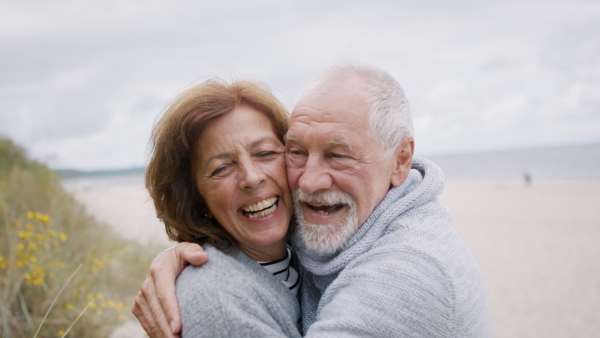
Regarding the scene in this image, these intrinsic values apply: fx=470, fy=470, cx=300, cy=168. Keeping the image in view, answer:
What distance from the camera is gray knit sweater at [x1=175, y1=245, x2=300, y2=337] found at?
6.05ft

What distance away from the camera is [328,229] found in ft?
7.84

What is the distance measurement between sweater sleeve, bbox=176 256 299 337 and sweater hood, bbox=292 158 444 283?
34 centimetres

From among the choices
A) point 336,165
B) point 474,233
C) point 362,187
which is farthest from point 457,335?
point 474,233

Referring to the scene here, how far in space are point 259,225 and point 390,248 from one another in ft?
2.57

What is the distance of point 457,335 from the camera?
1.89 m

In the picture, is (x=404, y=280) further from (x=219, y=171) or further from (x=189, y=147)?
(x=189, y=147)

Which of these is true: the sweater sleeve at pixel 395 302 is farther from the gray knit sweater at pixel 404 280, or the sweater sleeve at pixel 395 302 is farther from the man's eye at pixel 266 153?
the man's eye at pixel 266 153

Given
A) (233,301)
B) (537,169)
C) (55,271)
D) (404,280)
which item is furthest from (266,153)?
(537,169)

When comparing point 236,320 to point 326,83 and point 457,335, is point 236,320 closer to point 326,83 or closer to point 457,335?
point 457,335

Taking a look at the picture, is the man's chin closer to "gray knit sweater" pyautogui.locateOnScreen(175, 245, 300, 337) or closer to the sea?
"gray knit sweater" pyautogui.locateOnScreen(175, 245, 300, 337)

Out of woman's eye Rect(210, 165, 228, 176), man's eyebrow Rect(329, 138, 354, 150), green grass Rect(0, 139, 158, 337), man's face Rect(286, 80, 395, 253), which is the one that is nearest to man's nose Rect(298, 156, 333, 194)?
man's face Rect(286, 80, 395, 253)

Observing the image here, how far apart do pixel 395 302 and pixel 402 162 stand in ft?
3.02

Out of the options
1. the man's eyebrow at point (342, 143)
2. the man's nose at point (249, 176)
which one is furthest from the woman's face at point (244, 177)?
the man's eyebrow at point (342, 143)

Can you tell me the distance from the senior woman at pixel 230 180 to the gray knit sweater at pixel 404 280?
0.32 metres
